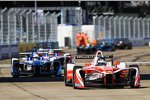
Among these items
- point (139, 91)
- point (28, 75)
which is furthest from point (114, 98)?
point (28, 75)

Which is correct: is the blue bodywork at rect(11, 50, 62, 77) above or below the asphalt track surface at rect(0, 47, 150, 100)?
above

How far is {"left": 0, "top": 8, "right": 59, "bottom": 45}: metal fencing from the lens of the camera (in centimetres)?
4919

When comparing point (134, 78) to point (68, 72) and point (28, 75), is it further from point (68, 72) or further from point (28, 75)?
point (28, 75)

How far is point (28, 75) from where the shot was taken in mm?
25344

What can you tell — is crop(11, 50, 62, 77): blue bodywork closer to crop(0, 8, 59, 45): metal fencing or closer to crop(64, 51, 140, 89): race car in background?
crop(64, 51, 140, 89): race car in background

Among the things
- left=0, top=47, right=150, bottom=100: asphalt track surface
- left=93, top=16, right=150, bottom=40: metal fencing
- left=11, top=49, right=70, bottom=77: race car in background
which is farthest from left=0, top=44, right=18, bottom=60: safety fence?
left=93, top=16, right=150, bottom=40: metal fencing

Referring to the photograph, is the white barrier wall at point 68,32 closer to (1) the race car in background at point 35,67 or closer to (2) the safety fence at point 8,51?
(2) the safety fence at point 8,51

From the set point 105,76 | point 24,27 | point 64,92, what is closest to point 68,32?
point 24,27

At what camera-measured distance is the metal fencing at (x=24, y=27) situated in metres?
49.2

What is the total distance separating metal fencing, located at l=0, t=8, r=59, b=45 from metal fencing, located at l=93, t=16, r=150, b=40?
40.1ft

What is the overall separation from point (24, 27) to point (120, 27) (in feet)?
87.8

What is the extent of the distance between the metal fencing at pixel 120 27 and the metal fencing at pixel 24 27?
12.2 metres

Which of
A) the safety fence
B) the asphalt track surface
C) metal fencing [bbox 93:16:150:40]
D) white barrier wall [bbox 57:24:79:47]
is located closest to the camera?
the asphalt track surface

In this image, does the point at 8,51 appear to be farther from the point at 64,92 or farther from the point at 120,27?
the point at 120,27
